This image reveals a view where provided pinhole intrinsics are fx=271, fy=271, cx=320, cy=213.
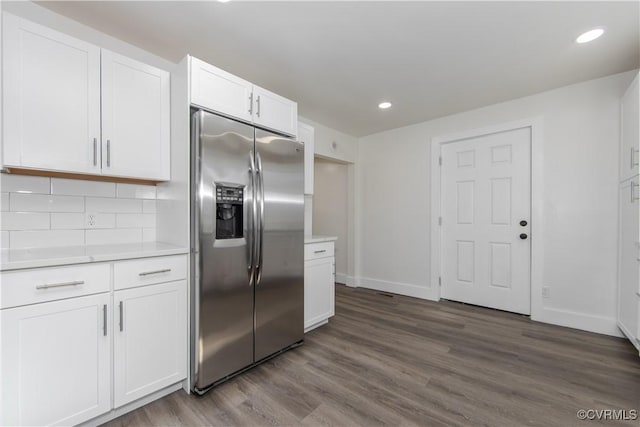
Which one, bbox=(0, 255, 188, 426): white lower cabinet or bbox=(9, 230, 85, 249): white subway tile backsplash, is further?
bbox=(9, 230, 85, 249): white subway tile backsplash

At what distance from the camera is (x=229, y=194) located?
187 cm

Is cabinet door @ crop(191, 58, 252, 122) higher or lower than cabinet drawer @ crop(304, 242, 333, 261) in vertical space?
higher

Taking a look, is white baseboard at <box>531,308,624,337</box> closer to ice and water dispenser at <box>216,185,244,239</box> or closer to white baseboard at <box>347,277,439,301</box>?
white baseboard at <box>347,277,439,301</box>

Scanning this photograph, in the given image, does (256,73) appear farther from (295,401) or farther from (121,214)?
(295,401)

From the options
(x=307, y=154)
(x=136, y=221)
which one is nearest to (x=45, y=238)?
(x=136, y=221)

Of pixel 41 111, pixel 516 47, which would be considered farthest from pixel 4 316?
pixel 516 47

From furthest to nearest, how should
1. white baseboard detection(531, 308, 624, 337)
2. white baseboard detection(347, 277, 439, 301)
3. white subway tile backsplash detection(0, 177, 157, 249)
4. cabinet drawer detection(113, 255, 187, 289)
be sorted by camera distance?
white baseboard detection(347, 277, 439, 301) → white baseboard detection(531, 308, 624, 337) → white subway tile backsplash detection(0, 177, 157, 249) → cabinet drawer detection(113, 255, 187, 289)

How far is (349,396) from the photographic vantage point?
1746mm

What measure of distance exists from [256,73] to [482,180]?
115 inches

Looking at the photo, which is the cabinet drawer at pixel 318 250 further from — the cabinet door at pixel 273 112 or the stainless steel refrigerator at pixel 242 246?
the cabinet door at pixel 273 112

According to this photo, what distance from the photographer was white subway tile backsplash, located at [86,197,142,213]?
190cm

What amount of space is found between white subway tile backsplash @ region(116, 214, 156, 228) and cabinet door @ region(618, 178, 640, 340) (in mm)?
3795

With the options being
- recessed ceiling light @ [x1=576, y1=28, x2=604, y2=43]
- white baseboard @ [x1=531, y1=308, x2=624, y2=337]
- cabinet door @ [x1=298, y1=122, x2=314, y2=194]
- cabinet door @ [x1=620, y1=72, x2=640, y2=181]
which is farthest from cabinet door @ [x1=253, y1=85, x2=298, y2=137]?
white baseboard @ [x1=531, y1=308, x2=624, y2=337]

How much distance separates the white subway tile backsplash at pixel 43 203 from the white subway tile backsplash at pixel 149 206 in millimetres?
370
